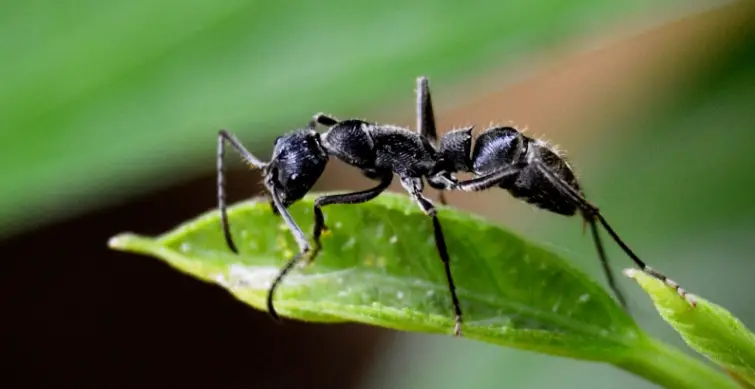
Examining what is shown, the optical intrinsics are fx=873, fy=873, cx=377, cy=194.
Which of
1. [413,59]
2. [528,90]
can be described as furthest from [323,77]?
[528,90]

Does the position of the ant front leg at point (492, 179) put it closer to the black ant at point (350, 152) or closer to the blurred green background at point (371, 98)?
the black ant at point (350, 152)

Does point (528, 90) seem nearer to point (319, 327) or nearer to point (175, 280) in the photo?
Answer: point (319, 327)

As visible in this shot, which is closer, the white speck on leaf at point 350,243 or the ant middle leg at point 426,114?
the white speck on leaf at point 350,243

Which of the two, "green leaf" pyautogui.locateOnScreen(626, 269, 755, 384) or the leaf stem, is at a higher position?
"green leaf" pyautogui.locateOnScreen(626, 269, 755, 384)

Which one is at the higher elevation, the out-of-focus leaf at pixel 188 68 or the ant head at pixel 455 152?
the out-of-focus leaf at pixel 188 68

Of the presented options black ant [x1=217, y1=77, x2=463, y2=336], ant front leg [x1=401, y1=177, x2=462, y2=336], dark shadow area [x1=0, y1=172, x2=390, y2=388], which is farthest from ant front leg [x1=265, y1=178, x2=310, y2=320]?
dark shadow area [x1=0, y1=172, x2=390, y2=388]

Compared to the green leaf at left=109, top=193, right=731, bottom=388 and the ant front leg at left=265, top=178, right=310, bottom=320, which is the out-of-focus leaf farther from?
the green leaf at left=109, top=193, right=731, bottom=388

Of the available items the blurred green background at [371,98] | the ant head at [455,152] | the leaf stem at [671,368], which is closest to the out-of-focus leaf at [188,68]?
the blurred green background at [371,98]

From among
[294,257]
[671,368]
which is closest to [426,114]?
[294,257]
